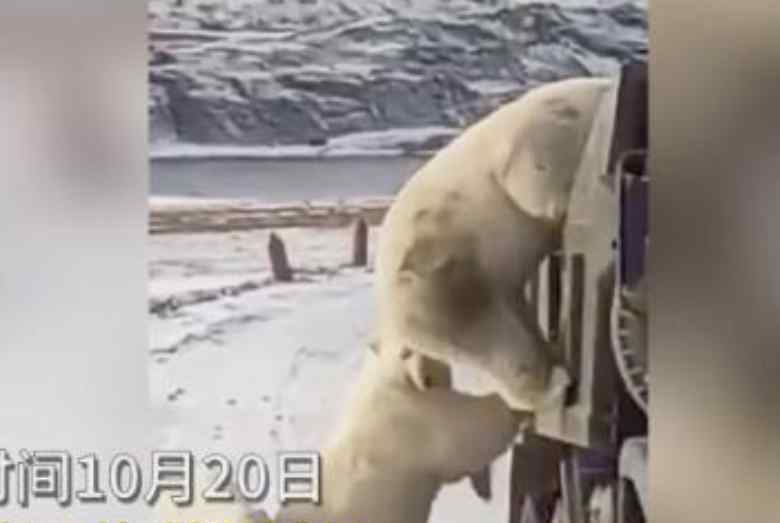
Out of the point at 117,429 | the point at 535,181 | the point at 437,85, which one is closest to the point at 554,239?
the point at 535,181

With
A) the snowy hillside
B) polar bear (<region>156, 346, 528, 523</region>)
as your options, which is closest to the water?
the snowy hillside

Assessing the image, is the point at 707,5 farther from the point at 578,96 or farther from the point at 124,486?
the point at 124,486

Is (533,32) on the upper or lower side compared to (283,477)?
upper

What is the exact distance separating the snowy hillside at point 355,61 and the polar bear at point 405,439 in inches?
10.7

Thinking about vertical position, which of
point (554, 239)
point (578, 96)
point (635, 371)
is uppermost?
point (578, 96)

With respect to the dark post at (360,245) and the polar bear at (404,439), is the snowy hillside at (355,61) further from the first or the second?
the polar bear at (404,439)

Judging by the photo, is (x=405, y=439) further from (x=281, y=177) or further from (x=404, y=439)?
(x=281, y=177)

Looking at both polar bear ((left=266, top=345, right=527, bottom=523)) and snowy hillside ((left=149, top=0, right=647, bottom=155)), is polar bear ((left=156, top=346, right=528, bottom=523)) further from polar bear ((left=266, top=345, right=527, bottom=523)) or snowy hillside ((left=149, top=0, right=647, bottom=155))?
snowy hillside ((left=149, top=0, right=647, bottom=155))

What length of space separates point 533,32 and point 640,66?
0.13m

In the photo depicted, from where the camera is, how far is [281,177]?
2.07 metres

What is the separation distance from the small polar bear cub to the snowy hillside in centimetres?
4

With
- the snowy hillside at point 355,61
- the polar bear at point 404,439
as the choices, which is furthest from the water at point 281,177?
the polar bear at point 404,439

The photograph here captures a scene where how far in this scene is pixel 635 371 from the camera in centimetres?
207

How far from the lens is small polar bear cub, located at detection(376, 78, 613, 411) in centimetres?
207
